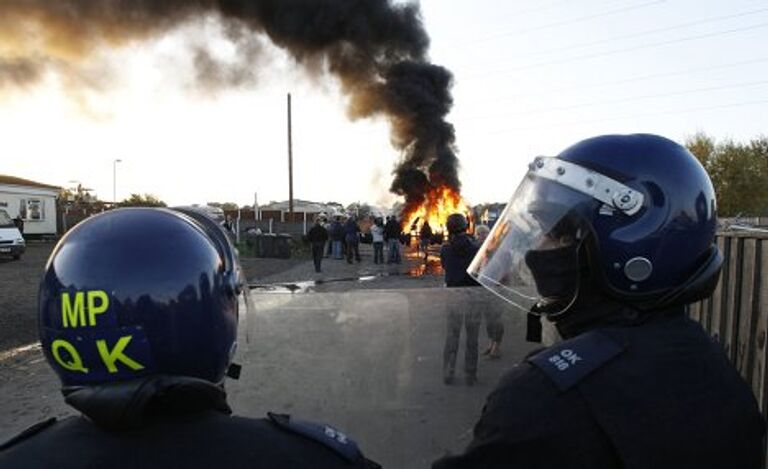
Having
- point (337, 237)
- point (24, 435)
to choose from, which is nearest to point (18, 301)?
point (337, 237)

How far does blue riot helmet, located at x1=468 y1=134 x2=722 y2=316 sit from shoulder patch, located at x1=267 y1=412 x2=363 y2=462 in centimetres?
74

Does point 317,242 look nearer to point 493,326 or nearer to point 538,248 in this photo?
point 493,326

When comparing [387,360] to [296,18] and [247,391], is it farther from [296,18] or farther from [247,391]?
[296,18]

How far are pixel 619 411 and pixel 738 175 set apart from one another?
4500 centimetres

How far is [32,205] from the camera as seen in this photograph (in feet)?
118

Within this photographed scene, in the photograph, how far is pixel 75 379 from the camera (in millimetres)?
1353

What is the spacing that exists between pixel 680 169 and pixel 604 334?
0.61 m

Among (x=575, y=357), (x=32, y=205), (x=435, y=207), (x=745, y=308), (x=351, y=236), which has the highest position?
(x=32, y=205)

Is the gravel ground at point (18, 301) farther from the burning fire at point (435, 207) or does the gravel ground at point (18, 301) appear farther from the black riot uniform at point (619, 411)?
the burning fire at point (435, 207)

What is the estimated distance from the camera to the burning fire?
3025 centimetres

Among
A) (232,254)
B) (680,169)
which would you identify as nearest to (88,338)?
(232,254)

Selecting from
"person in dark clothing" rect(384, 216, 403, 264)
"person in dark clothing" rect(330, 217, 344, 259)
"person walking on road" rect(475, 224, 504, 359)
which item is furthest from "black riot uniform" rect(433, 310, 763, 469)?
"person in dark clothing" rect(330, 217, 344, 259)

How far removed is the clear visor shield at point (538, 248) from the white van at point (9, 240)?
2197 centimetres

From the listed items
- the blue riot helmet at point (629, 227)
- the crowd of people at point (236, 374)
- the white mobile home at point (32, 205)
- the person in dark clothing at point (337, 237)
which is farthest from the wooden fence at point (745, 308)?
the white mobile home at point (32, 205)
